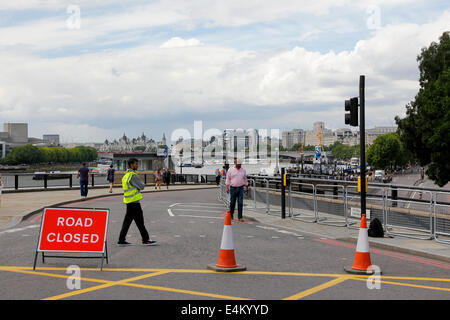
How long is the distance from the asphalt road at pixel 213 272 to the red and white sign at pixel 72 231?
34cm

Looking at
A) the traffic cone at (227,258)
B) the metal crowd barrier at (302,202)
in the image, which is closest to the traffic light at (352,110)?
the metal crowd barrier at (302,202)

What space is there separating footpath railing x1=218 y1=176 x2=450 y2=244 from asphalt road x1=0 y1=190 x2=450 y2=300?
194 centimetres

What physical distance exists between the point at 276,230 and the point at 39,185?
24.9 metres

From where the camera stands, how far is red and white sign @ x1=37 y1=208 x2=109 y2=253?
8.50 meters

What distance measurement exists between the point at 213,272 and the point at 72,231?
2527 mm

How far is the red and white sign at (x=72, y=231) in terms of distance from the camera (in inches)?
335

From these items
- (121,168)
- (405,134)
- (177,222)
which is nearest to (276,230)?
(177,222)

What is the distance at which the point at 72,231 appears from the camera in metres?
8.60

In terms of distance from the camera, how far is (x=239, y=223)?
15.2 m

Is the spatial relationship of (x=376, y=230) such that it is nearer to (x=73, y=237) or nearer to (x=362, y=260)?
(x=362, y=260)

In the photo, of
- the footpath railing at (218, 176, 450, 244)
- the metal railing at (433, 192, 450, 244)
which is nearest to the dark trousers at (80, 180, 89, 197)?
the footpath railing at (218, 176, 450, 244)

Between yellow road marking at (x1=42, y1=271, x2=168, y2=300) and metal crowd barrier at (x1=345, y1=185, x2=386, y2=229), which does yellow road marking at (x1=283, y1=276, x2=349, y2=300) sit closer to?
yellow road marking at (x1=42, y1=271, x2=168, y2=300)

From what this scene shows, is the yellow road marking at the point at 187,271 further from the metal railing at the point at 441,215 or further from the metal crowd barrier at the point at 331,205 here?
the metal crowd barrier at the point at 331,205
